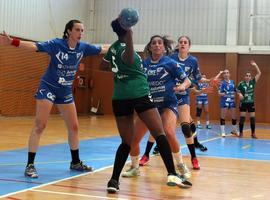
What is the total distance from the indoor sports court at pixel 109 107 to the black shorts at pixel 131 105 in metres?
0.81

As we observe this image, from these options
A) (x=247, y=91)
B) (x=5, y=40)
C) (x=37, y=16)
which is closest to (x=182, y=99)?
(x=5, y=40)

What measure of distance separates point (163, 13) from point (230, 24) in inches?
135

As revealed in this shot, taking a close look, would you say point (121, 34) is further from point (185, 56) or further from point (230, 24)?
point (230, 24)

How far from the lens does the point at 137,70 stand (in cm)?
498

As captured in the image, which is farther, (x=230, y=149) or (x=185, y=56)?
(x=230, y=149)

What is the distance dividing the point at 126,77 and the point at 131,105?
30cm

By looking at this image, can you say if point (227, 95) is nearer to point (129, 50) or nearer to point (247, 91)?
point (247, 91)

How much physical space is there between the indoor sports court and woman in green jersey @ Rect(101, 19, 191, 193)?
1.00 ft

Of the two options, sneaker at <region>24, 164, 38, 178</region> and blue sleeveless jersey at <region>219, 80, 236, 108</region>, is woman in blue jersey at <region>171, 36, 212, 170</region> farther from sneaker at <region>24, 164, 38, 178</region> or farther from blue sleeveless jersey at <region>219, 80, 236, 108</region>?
blue sleeveless jersey at <region>219, 80, 236, 108</region>

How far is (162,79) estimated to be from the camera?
19.6 feet

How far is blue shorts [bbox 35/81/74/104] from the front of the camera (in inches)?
234

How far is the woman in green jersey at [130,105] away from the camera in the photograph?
16.0ft

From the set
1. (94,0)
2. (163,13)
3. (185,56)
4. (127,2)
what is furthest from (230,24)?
(185,56)

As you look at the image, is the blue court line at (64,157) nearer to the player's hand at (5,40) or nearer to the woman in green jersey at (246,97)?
the player's hand at (5,40)
